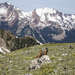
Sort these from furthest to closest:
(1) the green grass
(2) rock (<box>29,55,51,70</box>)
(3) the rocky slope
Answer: (3) the rocky slope < (2) rock (<box>29,55,51,70</box>) < (1) the green grass

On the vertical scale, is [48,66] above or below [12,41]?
above

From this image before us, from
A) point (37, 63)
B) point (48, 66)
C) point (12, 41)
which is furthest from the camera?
point (12, 41)

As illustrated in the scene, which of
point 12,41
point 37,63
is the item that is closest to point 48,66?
point 37,63

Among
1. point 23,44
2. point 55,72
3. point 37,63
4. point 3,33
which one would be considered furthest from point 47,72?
point 23,44

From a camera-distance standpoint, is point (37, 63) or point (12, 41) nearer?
point (37, 63)

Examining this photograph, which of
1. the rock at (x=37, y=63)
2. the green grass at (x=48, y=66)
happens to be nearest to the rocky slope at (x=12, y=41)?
the green grass at (x=48, y=66)

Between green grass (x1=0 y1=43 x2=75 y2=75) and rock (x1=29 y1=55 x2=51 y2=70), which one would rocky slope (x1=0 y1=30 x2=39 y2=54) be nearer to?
Answer: green grass (x1=0 y1=43 x2=75 y2=75)

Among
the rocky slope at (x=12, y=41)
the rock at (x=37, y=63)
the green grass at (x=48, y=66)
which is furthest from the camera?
the rocky slope at (x=12, y=41)

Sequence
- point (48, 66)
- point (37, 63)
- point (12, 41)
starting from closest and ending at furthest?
point (48, 66) < point (37, 63) < point (12, 41)

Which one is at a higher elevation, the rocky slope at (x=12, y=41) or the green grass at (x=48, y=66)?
the green grass at (x=48, y=66)

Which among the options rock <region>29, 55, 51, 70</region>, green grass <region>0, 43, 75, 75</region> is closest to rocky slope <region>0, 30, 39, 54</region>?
green grass <region>0, 43, 75, 75</region>

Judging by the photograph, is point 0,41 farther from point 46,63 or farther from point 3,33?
point 46,63

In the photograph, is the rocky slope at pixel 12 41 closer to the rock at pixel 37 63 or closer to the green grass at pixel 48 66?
the green grass at pixel 48 66

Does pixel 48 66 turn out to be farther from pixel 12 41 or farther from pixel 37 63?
pixel 12 41
